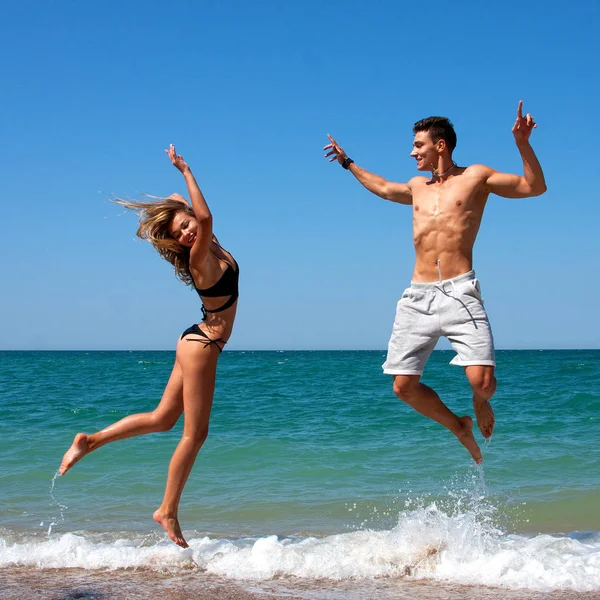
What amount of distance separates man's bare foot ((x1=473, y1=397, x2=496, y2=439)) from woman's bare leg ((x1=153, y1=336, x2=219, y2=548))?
198 centimetres

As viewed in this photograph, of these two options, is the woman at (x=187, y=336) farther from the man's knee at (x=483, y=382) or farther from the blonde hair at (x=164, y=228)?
the man's knee at (x=483, y=382)

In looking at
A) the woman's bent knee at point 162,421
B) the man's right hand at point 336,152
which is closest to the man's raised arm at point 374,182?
the man's right hand at point 336,152

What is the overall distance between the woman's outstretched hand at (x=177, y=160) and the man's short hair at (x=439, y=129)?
5.94ft

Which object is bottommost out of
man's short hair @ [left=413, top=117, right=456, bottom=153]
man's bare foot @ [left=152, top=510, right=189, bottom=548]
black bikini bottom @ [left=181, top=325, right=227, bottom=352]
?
man's bare foot @ [left=152, top=510, right=189, bottom=548]

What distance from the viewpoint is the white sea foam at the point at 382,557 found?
15.5 feet

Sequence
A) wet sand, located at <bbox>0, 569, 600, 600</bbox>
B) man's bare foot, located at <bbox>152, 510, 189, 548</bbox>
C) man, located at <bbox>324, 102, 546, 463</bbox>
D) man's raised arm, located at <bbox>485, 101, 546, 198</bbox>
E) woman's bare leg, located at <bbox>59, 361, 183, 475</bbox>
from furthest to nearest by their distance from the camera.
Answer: man, located at <bbox>324, 102, 546, 463</bbox>
woman's bare leg, located at <bbox>59, 361, 183, 475</bbox>
man's bare foot, located at <bbox>152, 510, 189, 548</bbox>
man's raised arm, located at <bbox>485, 101, 546, 198</bbox>
wet sand, located at <bbox>0, 569, 600, 600</bbox>

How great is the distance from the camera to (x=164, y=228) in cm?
522

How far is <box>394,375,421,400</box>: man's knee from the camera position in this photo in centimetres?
560

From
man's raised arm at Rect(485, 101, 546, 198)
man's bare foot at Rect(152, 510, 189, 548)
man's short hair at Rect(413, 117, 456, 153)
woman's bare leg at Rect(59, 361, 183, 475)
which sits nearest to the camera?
man's raised arm at Rect(485, 101, 546, 198)

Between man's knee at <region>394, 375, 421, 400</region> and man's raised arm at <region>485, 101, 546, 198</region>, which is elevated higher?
man's raised arm at <region>485, 101, 546, 198</region>

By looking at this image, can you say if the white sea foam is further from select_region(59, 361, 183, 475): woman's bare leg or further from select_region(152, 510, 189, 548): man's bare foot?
select_region(59, 361, 183, 475): woman's bare leg

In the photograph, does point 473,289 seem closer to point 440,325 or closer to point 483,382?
point 440,325

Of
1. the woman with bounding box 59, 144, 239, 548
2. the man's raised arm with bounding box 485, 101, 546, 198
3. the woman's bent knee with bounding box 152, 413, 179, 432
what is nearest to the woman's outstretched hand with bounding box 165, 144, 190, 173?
the woman with bounding box 59, 144, 239, 548

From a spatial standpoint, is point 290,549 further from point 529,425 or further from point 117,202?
point 529,425
